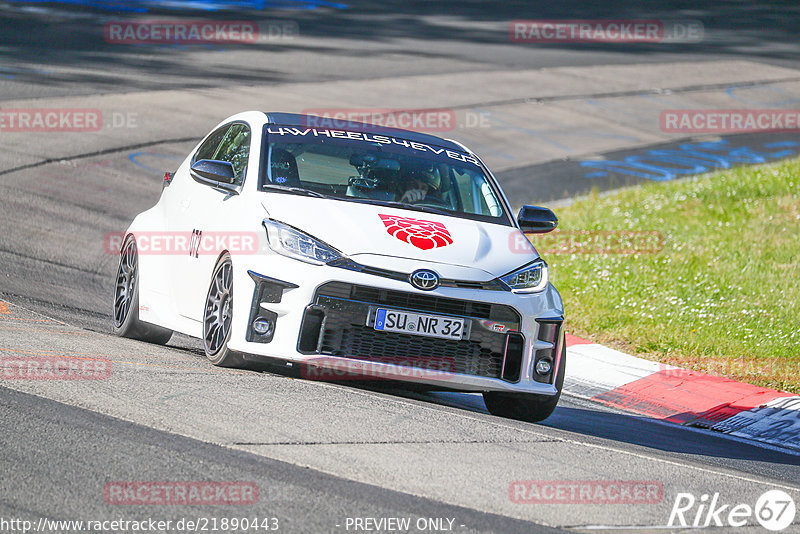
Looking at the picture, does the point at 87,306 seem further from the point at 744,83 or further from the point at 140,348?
the point at 744,83

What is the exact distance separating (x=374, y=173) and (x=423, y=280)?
4.48ft

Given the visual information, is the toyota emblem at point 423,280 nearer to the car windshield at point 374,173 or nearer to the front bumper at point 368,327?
the front bumper at point 368,327

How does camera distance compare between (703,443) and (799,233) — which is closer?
(703,443)

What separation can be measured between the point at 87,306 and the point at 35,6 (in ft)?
70.1

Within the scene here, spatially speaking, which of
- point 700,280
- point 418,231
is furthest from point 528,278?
point 700,280

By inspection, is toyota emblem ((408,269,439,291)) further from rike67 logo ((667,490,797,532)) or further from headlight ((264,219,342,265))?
rike67 logo ((667,490,797,532))

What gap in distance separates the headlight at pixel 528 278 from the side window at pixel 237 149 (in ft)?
6.15

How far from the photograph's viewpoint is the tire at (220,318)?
7113 mm

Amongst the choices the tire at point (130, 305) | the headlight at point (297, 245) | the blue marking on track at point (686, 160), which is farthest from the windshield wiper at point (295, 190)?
the blue marking on track at point (686, 160)

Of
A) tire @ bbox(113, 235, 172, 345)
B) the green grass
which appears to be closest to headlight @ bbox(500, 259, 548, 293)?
tire @ bbox(113, 235, 172, 345)

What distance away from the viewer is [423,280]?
22.3ft

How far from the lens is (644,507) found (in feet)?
18.0

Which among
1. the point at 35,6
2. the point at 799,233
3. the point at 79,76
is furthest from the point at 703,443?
the point at 35,6

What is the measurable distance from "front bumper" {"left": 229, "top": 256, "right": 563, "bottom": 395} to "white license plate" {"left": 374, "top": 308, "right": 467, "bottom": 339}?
0.03m
